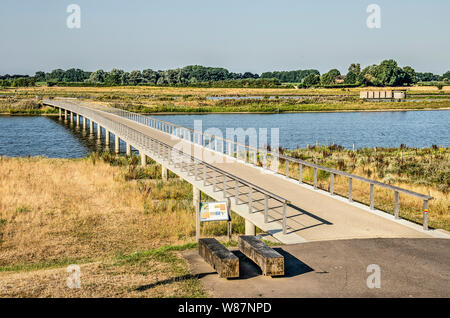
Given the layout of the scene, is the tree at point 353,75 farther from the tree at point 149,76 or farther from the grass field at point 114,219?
the grass field at point 114,219

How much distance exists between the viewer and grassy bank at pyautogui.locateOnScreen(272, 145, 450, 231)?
51.3 ft

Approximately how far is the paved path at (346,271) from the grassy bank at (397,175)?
13.9ft

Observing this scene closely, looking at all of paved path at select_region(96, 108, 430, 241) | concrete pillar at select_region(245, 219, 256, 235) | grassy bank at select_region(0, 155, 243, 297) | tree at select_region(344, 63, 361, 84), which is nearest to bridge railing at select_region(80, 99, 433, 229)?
paved path at select_region(96, 108, 430, 241)

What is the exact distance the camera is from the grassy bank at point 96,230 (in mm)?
8648

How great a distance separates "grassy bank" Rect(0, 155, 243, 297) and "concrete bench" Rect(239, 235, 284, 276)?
49.6 inches

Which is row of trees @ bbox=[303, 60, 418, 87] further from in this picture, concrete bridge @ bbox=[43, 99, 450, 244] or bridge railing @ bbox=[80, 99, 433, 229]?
concrete bridge @ bbox=[43, 99, 450, 244]

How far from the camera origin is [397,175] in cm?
2220

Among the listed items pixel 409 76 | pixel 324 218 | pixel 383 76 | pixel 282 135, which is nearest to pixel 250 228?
pixel 324 218

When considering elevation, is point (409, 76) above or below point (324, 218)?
above

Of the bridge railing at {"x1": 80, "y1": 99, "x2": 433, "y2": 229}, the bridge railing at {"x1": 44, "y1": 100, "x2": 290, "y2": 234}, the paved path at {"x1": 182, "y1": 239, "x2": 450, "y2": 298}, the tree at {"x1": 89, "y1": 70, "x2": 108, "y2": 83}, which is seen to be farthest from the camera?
the tree at {"x1": 89, "y1": 70, "x2": 108, "y2": 83}

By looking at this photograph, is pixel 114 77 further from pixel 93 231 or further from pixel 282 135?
pixel 93 231

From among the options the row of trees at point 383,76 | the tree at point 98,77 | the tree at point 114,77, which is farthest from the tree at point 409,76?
the tree at point 98,77

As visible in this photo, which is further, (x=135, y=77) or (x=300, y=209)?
(x=135, y=77)

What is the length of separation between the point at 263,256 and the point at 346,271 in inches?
59.9
